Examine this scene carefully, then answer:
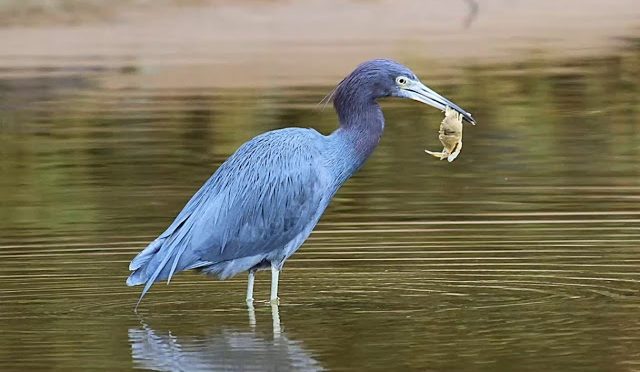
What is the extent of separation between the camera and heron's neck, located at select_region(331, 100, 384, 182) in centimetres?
1005

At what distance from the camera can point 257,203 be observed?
9.84 m

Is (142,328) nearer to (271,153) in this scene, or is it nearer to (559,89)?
(271,153)

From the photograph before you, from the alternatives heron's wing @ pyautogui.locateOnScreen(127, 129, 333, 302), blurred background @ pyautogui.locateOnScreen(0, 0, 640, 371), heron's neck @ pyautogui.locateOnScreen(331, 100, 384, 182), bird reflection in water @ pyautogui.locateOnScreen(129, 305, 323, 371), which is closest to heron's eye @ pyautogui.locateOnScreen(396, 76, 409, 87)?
heron's neck @ pyautogui.locateOnScreen(331, 100, 384, 182)

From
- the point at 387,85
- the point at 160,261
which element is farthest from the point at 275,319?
the point at 387,85

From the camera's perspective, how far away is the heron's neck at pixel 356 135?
1005 centimetres

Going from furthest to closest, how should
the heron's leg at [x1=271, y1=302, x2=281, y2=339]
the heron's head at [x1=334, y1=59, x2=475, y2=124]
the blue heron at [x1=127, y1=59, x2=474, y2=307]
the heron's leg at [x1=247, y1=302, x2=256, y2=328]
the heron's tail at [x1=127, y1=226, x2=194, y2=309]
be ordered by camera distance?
1. the heron's head at [x1=334, y1=59, x2=475, y2=124]
2. the blue heron at [x1=127, y1=59, x2=474, y2=307]
3. the heron's tail at [x1=127, y1=226, x2=194, y2=309]
4. the heron's leg at [x1=247, y1=302, x2=256, y2=328]
5. the heron's leg at [x1=271, y1=302, x2=281, y2=339]

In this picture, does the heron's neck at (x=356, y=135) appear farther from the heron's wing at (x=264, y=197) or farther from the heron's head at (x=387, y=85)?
the heron's wing at (x=264, y=197)

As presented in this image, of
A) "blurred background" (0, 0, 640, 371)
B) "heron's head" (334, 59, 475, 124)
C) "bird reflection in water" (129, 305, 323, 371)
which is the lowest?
"bird reflection in water" (129, 305, 323, 371)

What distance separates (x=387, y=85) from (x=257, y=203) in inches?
37.7

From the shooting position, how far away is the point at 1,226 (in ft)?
40.5

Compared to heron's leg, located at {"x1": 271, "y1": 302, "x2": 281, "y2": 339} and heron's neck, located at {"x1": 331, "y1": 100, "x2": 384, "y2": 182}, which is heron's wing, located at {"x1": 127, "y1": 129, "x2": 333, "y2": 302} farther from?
heron's leg, located at {"x1": 271, "y1": 302, "x2": 281, "y2": 339}

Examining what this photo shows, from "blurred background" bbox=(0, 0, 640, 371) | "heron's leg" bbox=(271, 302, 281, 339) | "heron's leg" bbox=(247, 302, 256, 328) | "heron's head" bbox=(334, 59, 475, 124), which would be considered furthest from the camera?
"heron's head" bbox=(334, 59, 475, 124)

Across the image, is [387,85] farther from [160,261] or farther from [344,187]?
[344,187]

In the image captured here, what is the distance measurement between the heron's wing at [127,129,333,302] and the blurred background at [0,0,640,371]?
336mm
